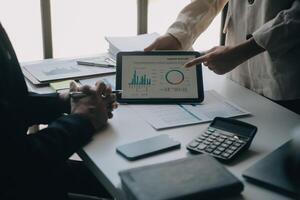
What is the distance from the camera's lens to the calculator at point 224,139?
123cm

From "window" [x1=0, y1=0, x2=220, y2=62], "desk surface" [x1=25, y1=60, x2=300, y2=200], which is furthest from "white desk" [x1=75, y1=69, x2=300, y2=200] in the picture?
"window" [x1=0, y1=0, x2=220, y2=62]

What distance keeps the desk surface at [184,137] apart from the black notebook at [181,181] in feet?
0.19

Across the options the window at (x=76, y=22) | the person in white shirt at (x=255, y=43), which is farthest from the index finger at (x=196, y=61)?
the window at (x=76, y=22)

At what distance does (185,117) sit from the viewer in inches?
58.5

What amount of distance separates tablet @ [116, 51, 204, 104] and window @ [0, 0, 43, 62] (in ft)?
2.77

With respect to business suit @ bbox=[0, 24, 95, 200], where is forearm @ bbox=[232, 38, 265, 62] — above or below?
above

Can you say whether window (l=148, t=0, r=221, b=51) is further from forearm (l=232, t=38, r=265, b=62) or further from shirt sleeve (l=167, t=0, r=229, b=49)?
forearm (l=232, t=38, r=265, b=62)

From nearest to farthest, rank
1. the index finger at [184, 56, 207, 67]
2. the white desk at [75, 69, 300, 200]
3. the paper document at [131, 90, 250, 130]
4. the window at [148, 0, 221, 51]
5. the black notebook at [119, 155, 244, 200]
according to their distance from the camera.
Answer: the black notebook at [119, 155, 244, 200] → the white desk at [75, 69, 300, 200] → the paper document at [131, 90, 250, 130] → the index finger at [184, 56, 207, 67] → the window at [148, 0, 221, 51]

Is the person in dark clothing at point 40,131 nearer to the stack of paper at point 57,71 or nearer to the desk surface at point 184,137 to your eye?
the desk surface at point 184,137

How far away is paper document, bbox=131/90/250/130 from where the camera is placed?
145 centimetres

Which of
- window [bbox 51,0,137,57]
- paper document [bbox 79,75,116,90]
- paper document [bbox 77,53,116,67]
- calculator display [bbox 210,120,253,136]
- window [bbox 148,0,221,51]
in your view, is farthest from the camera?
window [bbox 148,0,221,51]

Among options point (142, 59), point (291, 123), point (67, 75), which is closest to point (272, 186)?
point (291, 123)

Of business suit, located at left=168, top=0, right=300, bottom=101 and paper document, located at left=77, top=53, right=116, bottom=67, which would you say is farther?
paper document, located at left=77, top=53, right=116, bottom=67

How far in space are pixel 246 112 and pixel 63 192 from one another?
61cm
